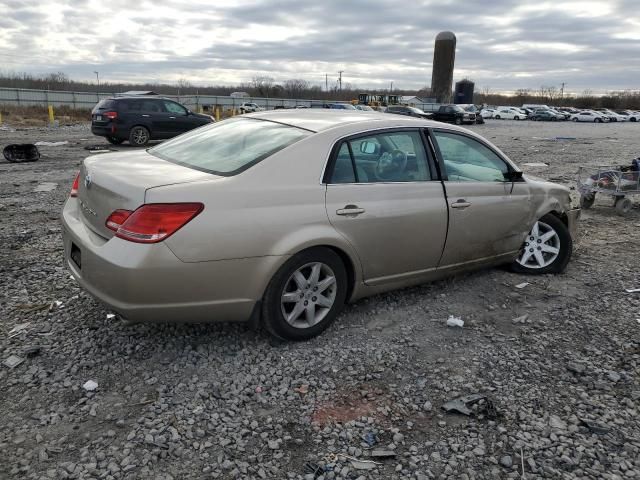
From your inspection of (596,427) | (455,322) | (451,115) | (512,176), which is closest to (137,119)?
(512,176)

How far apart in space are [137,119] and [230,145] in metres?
13.5

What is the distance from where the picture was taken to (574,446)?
280 cm

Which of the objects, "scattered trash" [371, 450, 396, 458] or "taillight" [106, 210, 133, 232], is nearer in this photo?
"scattered trash" [371, 450, 396, 458]

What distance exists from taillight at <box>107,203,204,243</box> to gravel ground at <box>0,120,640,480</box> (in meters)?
0.90

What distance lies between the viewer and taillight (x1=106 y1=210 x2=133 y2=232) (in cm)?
315

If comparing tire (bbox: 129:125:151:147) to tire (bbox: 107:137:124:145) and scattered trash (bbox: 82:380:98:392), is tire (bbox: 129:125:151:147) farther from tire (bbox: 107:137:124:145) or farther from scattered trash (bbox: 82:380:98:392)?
scattered trash (bbox: 82:380:98:392)

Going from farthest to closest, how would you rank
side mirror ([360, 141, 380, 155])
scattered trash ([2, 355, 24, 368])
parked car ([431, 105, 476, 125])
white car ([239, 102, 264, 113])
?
white car ([239, 102, 264, 113])
parked car ([431, 105, 476, 125])
side mirror ([360, 141, 380, 155])
scattered trash ([2, 355, 24, 368])

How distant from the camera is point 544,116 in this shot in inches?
2183

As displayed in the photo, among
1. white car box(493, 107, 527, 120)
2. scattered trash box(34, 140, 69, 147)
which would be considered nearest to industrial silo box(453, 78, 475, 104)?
white car box(493, 107, 527, 120)

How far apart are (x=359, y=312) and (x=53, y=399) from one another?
7.32ft

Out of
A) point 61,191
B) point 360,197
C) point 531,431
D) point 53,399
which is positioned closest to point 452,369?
point 531,431

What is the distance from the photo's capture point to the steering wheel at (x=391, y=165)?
4.00 meters

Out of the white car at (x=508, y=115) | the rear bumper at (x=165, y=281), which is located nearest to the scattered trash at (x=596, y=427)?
the rear bumper at (x=165, y=281)

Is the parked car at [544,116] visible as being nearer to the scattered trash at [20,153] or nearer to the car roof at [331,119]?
the scattered trash at [20,153]
